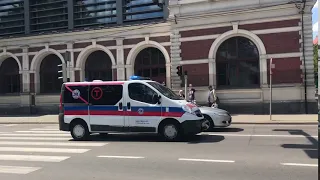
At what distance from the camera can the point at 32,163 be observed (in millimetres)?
8484

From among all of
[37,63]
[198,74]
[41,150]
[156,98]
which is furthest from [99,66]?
[41,150]

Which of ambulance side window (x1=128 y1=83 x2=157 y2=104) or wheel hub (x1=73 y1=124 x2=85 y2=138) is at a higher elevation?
ambulance side window (x1=128 y1=83 x2=157 y2=104)

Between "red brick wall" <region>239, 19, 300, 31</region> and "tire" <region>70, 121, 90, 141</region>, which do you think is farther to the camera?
"red brick wall" <region>239, 19, 300, 31</region>

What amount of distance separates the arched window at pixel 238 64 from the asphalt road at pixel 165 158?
1061cm

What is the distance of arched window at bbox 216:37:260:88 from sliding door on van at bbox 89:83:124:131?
12504mm

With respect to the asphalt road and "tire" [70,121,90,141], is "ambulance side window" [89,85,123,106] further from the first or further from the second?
the asphalt road

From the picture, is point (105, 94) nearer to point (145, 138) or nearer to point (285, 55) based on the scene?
point (145, 138)

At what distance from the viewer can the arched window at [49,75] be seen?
2927cm

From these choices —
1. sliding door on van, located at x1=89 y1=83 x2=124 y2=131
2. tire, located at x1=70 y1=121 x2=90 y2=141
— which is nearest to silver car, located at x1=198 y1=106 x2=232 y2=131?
sliding door on van, located at x1=89 y1=83 x2=124 y2=131

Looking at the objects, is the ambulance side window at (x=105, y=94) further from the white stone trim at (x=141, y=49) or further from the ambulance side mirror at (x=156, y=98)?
the white stone trim at (x=141, y=49)

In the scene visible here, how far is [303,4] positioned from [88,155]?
16.7 meters

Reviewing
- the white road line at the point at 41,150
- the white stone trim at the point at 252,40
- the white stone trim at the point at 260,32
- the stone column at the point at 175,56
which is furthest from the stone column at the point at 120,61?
the white road line at the point at 41,150

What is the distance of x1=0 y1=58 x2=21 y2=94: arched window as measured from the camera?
100 ft

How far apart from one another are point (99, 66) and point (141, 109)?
1679 cm
